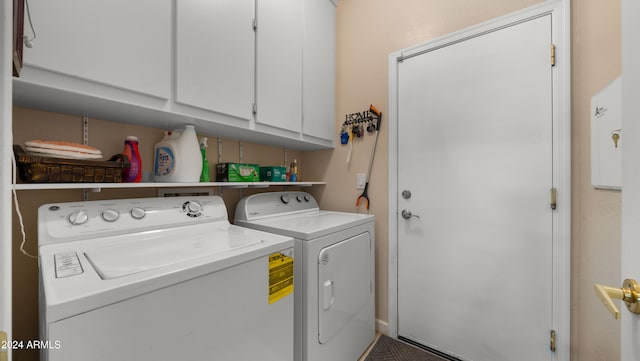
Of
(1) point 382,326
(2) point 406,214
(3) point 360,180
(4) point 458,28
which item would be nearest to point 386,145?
(3) point 360,180

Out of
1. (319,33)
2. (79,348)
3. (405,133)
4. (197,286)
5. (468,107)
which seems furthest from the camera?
(319,33)

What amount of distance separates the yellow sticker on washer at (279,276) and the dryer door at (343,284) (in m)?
0.25

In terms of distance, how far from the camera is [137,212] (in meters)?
1.26

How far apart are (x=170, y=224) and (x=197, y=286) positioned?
63cm

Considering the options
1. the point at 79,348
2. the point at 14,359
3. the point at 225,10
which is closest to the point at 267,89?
the point at 225,10

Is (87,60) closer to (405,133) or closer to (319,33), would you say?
(319,33)

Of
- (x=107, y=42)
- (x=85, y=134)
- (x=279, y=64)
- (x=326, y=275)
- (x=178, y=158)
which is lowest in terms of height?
(x=326, y=275)

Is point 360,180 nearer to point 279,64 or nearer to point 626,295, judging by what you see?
point 279,64

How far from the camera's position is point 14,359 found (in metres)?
1.11

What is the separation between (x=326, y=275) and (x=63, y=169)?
1.32 metres

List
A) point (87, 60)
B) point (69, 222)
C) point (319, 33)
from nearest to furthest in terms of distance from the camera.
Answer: point (87, 60) < point (69, 222) < point (319, 33)

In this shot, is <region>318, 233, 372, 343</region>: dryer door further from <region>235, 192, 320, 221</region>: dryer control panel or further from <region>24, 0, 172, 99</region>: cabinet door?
<region>24, 0, 172, 99</region>: cabinet door

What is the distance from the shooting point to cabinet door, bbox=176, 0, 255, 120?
124 centimetres

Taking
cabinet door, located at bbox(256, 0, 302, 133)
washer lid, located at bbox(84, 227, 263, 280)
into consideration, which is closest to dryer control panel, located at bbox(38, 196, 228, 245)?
washer lid, located at bbox(84, 227, 263, 280)
